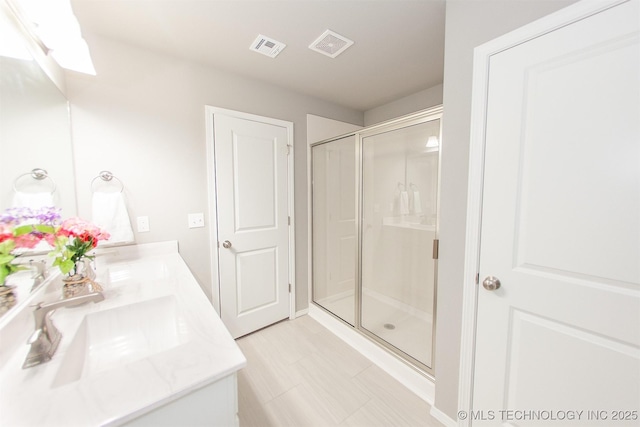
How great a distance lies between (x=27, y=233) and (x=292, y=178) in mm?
1770

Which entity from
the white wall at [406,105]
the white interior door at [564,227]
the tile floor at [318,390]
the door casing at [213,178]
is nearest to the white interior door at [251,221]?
the door casing at [213,178]

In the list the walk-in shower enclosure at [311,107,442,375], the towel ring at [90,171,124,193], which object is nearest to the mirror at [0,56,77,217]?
the towel ring at [90,171,124,193]

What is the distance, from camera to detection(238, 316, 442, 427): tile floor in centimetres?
138

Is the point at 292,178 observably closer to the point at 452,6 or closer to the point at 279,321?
the point at 279,321

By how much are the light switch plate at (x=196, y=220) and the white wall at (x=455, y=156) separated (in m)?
1.75

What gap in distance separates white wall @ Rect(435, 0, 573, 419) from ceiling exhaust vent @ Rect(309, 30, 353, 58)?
659 millimetres

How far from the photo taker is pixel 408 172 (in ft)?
7.25

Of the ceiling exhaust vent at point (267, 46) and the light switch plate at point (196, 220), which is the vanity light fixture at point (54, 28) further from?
the light switch plate at point (196, 220)

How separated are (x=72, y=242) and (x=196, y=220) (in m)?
0.86

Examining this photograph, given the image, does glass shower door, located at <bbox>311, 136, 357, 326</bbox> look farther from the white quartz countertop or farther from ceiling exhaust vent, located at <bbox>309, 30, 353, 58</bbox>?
the white quartz countertop

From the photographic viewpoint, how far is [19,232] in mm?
782

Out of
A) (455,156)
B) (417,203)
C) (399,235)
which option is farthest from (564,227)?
(399,235)

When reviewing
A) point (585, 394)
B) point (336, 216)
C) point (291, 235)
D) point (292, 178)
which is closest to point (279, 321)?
point (291, 235)

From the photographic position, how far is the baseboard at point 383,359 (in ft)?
5.03
